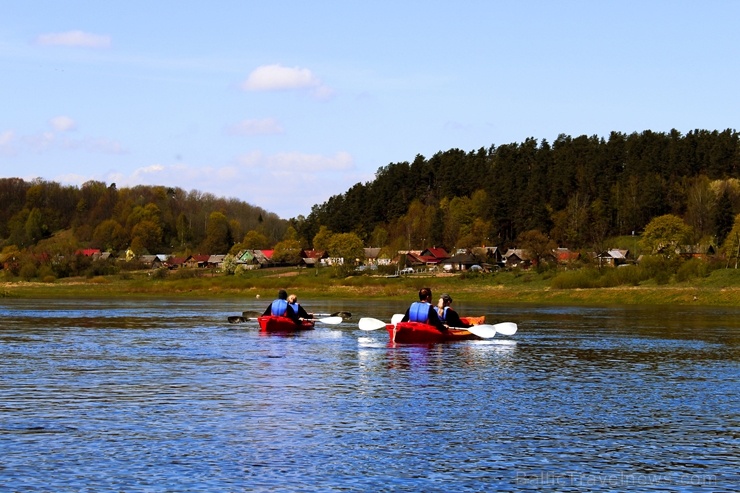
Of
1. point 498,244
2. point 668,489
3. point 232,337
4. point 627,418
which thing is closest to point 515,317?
point 232,337

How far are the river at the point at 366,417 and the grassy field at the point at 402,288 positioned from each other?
55.0 meters

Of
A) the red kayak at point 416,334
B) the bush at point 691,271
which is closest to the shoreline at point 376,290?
the bush at point 691,271

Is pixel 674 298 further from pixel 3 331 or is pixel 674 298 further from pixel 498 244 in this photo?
pixel 498 244

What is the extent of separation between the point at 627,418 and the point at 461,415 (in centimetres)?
349

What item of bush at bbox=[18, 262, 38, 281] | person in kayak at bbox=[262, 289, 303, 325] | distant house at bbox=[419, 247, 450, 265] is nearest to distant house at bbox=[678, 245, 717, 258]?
distant house at bbox=[419, 247, 450, 265]

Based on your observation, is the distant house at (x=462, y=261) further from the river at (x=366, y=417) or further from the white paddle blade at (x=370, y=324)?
the river at (x=366, y=417)

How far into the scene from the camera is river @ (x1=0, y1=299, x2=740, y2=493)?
579 inches

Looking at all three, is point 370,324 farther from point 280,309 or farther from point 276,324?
point 280,309

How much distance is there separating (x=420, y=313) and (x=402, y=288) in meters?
74.1

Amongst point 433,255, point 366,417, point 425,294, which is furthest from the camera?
point 433,255

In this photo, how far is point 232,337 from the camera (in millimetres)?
41875

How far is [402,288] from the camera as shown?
364ft

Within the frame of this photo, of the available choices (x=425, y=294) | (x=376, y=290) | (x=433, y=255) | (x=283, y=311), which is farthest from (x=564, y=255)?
(x=425, y=294)

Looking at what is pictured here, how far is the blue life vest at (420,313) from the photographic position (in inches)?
1446
